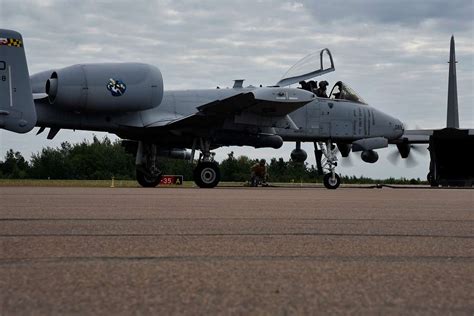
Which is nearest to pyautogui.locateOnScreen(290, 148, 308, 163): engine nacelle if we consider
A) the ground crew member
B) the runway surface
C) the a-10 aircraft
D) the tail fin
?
the a-10 aircraft

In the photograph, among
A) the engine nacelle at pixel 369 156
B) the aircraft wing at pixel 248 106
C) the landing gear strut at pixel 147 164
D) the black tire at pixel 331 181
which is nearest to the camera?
the aircraft wing at pixel 248 106

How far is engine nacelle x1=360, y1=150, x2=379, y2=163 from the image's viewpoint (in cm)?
2494

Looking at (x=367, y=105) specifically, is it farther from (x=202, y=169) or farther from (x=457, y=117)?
(x=457, y=117)

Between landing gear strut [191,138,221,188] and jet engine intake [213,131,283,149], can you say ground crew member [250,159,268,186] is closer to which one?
jet engine intake [213,131,283,149]

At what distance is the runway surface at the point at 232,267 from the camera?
2584mm

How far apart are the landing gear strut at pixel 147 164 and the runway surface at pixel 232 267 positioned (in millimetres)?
14736

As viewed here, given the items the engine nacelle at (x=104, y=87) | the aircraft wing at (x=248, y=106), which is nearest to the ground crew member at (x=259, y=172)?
the aircraft wing at (x=248, y=106)

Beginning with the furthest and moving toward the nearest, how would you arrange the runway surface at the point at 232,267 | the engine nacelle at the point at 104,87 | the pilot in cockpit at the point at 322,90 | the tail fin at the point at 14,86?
the pilot in cockpit at the point at 322,90 → the engine nacelle at the point at 104,87 → the tail fin at the point at 14,86 → the runway surface at the point at 232,267

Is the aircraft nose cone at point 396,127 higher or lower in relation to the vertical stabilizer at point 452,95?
lower

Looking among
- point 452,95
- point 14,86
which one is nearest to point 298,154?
point 14,86

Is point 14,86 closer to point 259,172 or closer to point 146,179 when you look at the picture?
point 146,179

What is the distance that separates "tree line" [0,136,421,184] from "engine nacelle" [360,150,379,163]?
18.7 metres

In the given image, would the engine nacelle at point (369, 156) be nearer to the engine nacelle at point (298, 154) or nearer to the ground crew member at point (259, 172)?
the engine nacelle at point (298, 154)

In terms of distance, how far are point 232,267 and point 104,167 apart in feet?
168
